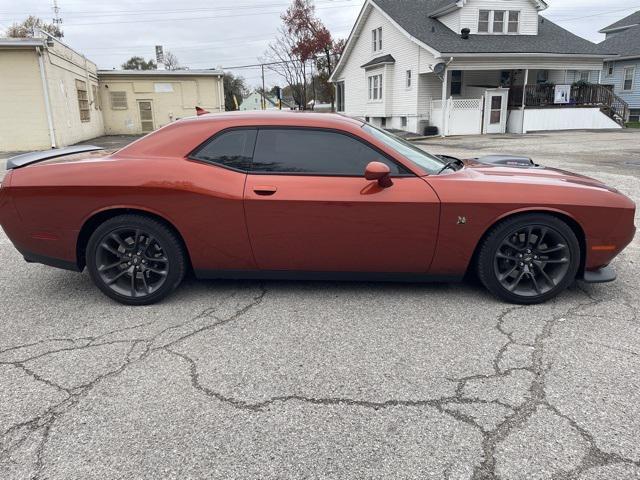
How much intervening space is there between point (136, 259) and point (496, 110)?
75.0ft

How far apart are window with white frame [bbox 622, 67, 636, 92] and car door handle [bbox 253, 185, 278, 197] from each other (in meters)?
36.6

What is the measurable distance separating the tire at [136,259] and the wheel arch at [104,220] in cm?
3

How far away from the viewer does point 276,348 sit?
3266 millimetres

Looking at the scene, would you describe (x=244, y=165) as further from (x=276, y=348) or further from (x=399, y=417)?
(x=399, y=417)

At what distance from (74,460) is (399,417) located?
5.03ft

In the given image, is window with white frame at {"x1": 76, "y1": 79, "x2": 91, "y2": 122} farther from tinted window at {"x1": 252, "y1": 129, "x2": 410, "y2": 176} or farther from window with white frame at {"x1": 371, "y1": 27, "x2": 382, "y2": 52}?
tinted window at {"x1": 252, "y1": 129, "x2": 410, "y2": 176}

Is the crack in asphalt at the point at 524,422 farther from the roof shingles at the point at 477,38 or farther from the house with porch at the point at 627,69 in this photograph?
the house with porch at the point at 627,69

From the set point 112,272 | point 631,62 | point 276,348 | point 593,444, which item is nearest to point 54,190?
point 112,272

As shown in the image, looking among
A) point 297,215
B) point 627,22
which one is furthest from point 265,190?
point 627,22

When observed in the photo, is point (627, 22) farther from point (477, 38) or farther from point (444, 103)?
point (444, 103)

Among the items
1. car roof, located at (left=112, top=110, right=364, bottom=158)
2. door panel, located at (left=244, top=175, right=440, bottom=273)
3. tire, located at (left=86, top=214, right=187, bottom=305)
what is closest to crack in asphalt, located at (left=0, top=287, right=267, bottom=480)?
tire, located at (left=86, top=214, right=187, bottom=305)

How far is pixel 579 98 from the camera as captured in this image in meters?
25.8

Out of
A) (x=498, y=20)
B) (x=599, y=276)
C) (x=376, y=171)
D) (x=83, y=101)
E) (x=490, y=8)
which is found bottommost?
(x=599, y=276)

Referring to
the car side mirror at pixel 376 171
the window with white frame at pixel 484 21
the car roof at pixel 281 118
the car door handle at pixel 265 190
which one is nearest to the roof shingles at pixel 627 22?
the window with white frame at pixel 484 21
